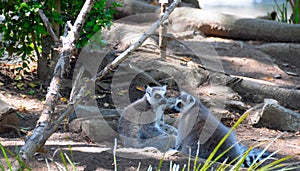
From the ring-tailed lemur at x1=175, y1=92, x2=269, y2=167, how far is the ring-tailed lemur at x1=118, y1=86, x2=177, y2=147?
0.23 metres

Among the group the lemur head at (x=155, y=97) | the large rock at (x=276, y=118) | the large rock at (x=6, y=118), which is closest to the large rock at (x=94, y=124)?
the lemur head at (x=155, y=97)

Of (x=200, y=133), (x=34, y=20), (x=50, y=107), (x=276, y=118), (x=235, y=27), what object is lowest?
(x=276, y=118)

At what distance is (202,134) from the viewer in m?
4.25

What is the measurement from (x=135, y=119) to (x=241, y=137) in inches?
42.9

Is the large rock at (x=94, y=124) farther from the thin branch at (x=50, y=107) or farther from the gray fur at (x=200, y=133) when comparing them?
the thin branch at (x=50, y=107)

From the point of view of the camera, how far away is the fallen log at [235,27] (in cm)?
858

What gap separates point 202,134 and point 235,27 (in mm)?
4859

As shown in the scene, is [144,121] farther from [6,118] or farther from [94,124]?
[6,118]

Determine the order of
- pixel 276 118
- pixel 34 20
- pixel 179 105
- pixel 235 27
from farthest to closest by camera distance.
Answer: pixel 235 27 < pixel 34 20 < pixel 276 118 < pixel 179 105

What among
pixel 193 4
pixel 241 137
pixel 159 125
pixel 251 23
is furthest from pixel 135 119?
pixel 193 4

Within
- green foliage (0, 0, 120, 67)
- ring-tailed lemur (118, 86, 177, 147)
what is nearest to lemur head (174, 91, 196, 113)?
ring-tailed lemur (118, 86, 177, 147)

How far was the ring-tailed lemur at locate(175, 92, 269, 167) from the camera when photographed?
4080mm

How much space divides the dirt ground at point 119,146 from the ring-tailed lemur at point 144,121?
0.59ft

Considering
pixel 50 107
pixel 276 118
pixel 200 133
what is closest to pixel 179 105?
pixel 200 133
